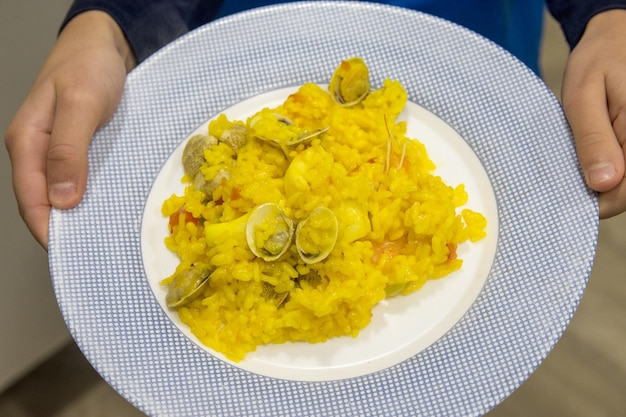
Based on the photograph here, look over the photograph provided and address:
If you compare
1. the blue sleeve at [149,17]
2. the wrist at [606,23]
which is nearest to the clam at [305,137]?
the blue sleeve at [149,17]

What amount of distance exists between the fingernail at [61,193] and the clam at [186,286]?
1.85 feet

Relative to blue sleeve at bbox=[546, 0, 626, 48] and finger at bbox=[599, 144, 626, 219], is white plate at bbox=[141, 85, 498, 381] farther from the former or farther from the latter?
blue sleeve at bbox=[546, 0, 626, 48]

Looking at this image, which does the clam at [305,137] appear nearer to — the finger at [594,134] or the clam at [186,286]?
the clam at [186,286]

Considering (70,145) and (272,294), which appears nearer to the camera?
(272,294)

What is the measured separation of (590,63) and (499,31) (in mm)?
848

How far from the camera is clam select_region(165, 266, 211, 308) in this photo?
2146mm

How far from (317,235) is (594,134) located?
1111 millimetres

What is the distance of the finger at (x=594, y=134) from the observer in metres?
2.14

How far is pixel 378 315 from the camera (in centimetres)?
223

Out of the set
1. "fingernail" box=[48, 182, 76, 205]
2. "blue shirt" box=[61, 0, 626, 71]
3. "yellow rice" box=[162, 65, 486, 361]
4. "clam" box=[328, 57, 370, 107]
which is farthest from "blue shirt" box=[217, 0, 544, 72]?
"fingernail" box=[48, 182, 76, 205]

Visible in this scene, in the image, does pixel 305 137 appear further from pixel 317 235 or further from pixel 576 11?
pixel 576 11

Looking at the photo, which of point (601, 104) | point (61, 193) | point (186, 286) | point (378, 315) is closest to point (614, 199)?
point (601, 104)

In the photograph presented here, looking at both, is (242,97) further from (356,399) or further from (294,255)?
(356,399)

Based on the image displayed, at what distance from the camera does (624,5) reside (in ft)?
8.45
